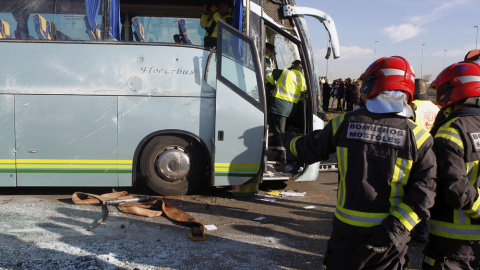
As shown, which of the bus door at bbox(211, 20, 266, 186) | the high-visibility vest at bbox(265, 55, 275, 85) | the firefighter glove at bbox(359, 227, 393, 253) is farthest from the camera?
the high-visibility vest at bbox(265, 55, 275, 85)

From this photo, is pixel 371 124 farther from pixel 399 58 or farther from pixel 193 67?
pixel 193 67

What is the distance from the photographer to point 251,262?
4.04 m

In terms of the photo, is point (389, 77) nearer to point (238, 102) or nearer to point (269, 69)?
point (238, 102)

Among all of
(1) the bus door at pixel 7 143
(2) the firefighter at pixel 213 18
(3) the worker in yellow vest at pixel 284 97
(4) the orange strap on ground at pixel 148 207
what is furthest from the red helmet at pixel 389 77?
A: (1) the bus door at pixel 7 143

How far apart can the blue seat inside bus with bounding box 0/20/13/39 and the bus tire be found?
8.11ft

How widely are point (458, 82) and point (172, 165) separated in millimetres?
4190

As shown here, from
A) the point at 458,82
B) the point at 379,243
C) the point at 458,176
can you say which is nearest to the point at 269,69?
the point at 458,82

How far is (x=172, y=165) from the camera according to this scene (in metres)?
6.04

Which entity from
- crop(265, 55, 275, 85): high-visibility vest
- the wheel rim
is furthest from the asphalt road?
crop(265, 55, 275, 85): high-visibility vest

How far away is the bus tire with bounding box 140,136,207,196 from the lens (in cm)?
601

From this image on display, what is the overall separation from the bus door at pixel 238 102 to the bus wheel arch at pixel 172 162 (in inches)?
14.9

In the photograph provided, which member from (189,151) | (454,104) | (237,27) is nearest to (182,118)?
(189,151)

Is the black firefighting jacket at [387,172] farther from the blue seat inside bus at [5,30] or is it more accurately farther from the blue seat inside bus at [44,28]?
the blue seat inside bus at [5,30]

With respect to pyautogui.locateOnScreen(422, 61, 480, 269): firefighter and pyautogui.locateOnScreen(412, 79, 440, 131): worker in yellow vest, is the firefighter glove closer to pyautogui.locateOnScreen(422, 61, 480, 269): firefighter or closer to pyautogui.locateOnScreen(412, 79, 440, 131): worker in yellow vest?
pyautogui.locateOnScreen(422, 61, 480, 269): firefighter
